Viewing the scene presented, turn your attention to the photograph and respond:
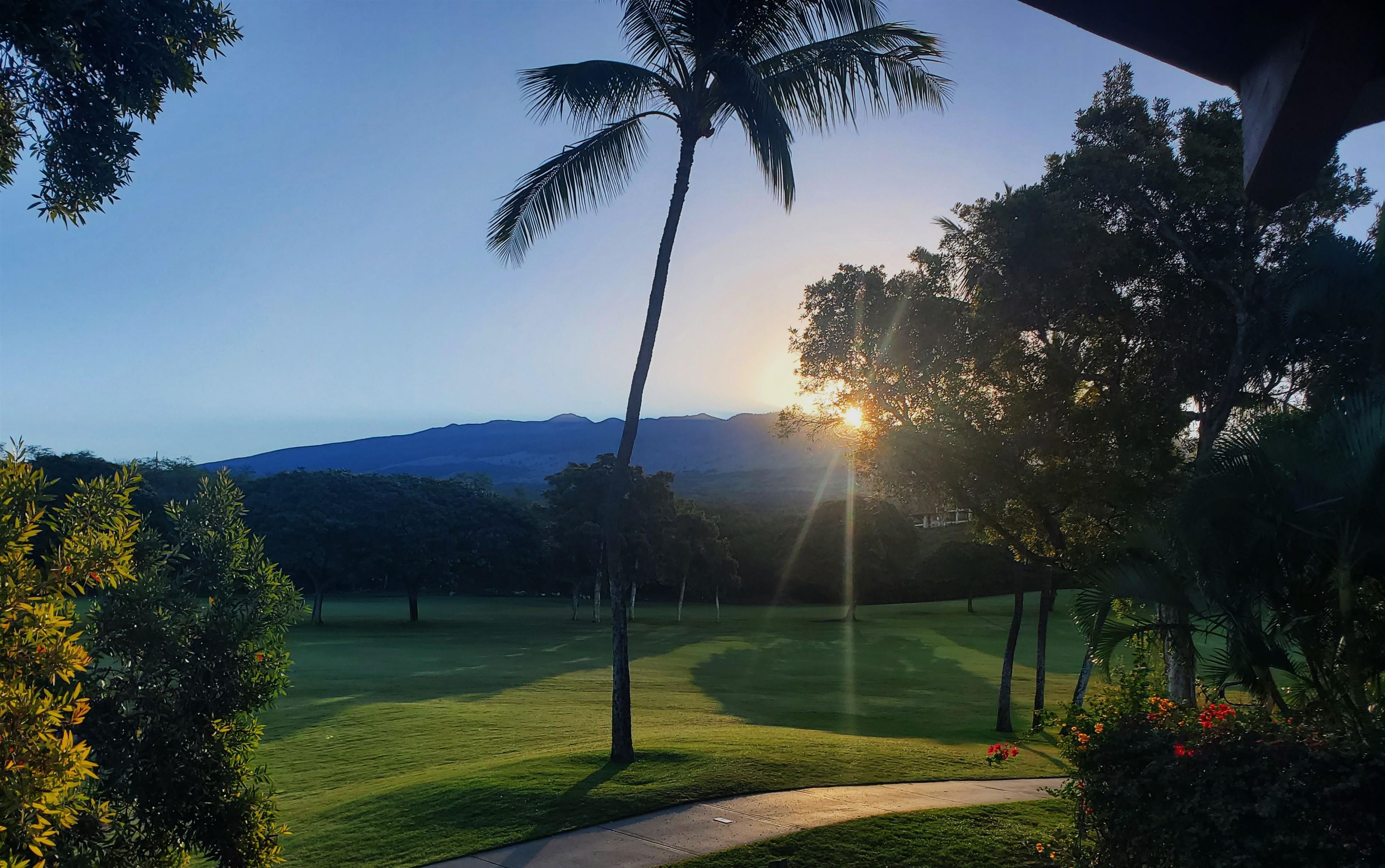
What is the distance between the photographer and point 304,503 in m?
58.3

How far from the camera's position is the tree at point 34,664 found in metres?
3.01

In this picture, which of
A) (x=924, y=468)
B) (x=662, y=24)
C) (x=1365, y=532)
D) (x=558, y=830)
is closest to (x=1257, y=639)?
(x=1365, y=532)

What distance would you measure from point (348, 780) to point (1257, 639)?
1255 centimetres

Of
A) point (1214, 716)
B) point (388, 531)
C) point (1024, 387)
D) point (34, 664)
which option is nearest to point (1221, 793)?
point (1214, 716)

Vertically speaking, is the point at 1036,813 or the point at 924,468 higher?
the point at 924,468

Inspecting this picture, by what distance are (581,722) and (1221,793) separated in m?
16.8

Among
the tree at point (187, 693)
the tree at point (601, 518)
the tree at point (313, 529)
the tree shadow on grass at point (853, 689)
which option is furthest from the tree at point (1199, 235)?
the tree at point (313, 529)

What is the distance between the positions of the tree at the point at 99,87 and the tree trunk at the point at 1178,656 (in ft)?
27.9

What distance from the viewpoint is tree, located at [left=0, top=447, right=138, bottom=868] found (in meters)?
3.01

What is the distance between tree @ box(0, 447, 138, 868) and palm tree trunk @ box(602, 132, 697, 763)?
912 cm

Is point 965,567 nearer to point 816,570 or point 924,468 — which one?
point 816,570

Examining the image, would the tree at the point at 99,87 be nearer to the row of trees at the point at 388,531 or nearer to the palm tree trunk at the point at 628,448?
the palm tree trunk at the point at 628,448

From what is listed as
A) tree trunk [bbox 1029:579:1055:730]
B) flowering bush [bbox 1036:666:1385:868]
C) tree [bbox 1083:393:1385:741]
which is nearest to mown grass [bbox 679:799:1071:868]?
flowering bush [bbox 1036:666:1385:868]

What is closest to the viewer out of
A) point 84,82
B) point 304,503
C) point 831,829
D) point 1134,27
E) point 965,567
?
point 1134,27
